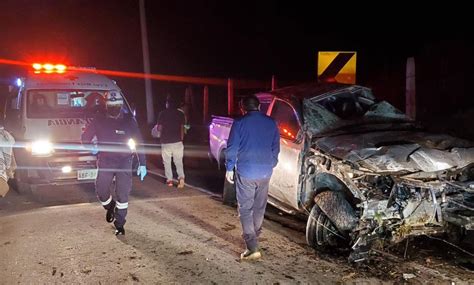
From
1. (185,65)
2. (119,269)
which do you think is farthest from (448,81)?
(185,65)

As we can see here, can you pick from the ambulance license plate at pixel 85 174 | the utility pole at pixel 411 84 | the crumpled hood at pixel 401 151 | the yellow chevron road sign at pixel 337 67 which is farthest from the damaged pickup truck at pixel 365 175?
the ambulance license plate at pixel 85 174

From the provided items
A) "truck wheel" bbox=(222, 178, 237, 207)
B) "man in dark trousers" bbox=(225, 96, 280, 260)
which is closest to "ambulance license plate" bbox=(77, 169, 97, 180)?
"truck wheel" bbox=(222, 178, 237, 207)

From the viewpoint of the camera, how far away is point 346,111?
662 centimetres

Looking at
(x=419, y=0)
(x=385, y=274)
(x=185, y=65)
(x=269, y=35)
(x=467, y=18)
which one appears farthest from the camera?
(x=185, y=65)

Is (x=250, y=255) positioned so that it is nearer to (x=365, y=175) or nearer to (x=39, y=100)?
(x=365, y=175)

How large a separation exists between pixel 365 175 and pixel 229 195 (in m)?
3.11

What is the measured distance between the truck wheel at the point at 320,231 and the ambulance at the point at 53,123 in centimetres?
351

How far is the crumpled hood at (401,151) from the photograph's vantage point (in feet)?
16.4

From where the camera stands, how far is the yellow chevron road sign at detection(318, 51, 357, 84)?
7.64m

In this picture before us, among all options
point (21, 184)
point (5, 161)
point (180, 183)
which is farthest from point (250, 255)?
point (21, 184)

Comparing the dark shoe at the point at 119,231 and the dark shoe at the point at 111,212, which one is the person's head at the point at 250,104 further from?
the dark shoe at the point at 111,212

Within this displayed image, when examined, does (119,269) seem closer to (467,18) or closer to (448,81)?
(448,81)

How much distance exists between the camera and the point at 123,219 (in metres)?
6.21

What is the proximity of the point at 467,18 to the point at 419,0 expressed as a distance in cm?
219
